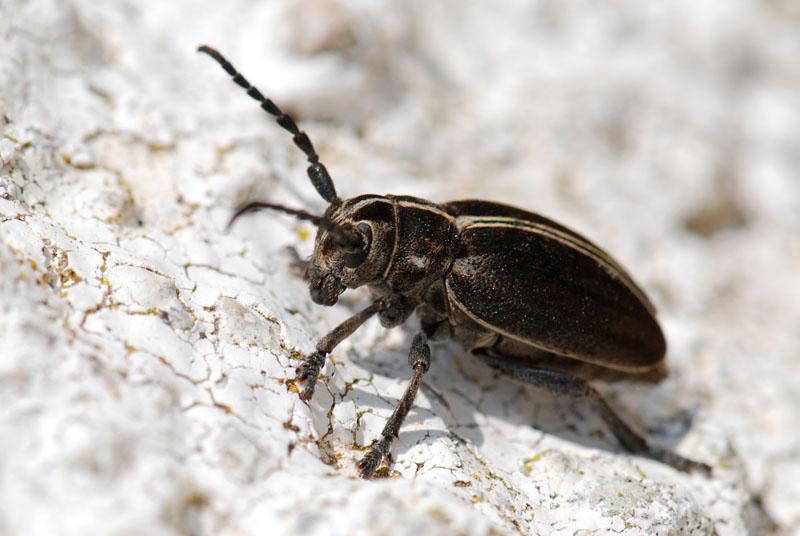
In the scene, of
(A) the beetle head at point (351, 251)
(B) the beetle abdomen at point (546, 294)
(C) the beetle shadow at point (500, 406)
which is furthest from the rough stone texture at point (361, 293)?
(B) the beetle abdomen at point (546, 294)

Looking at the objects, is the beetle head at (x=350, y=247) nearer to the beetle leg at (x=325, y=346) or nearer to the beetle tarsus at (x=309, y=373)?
the beetle leg at (x=325, y=346)

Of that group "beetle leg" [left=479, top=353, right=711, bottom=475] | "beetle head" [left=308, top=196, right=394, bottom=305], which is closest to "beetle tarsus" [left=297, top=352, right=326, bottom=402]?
"beetle head" [left=308, top=196, right=394, bottom=305]

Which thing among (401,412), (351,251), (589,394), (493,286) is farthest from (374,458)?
(589,394)

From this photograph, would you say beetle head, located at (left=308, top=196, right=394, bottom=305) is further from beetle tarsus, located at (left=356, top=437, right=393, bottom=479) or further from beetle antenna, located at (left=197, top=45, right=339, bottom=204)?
beetle tarsus, located at (left=356, top=437, right=393, bottom=479)

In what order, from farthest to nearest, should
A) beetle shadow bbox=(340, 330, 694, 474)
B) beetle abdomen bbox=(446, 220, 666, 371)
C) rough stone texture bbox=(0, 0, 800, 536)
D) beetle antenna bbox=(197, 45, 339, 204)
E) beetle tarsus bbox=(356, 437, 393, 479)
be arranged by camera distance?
beetle abdomen bbox=(446, 220, 666, 371), beetle antenna bbox=(197, 45, 339, 204), beetle shadow bbox=(340, 330, 694, 474), beetle tarsus bbox=(356, 437, 393, 479), rough stone texture bbox=(0, 0, 800, 536)

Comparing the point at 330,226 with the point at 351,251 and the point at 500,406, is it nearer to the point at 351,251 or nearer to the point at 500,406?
the point at 351,251

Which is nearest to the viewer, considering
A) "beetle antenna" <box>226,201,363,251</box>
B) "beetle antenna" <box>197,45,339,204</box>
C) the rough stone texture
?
the rough stone texture
